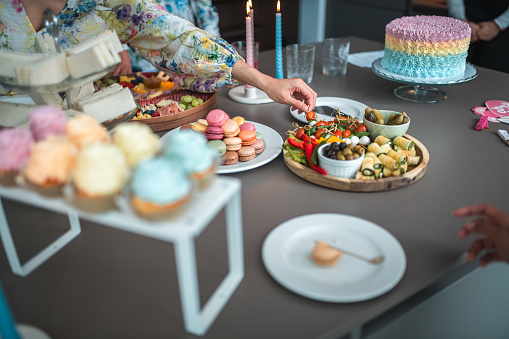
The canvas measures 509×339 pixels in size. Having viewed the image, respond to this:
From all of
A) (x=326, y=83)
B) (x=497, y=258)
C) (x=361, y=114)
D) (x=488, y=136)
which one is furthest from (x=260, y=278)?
(x=326, y=83)

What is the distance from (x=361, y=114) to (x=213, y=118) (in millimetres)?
546

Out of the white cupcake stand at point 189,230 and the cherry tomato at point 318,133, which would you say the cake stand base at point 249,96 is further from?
the white cupcake stand at point 189,230

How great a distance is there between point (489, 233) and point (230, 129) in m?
0.68

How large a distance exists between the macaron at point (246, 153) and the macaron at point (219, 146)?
0.05 metres

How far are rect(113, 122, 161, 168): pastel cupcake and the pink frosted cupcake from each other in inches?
5.1

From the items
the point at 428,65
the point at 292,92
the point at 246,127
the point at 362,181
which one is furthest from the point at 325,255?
the point at 428,65

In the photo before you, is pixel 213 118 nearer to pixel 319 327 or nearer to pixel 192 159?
pixel 192 159

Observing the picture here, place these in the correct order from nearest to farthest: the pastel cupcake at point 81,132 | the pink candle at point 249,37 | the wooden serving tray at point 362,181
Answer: the pastel cupcake at point 81,132, the wooden serving tray at point 362,181, the pink candle at point 249,37

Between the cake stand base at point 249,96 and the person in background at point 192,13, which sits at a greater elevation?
the person in background at point 192,13

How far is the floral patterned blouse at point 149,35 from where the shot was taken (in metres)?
1.45

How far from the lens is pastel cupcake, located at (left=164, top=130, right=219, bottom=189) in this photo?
2.20ft

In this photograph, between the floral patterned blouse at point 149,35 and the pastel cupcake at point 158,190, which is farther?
the floral patterned blouse at point 149,35

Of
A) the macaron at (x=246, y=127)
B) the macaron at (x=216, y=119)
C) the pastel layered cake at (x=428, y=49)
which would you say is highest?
the pastel layered cake at (x=428, y=49)

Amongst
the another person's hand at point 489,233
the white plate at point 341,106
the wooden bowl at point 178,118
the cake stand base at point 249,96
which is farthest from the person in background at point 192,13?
the another person's hand at point 489,233
